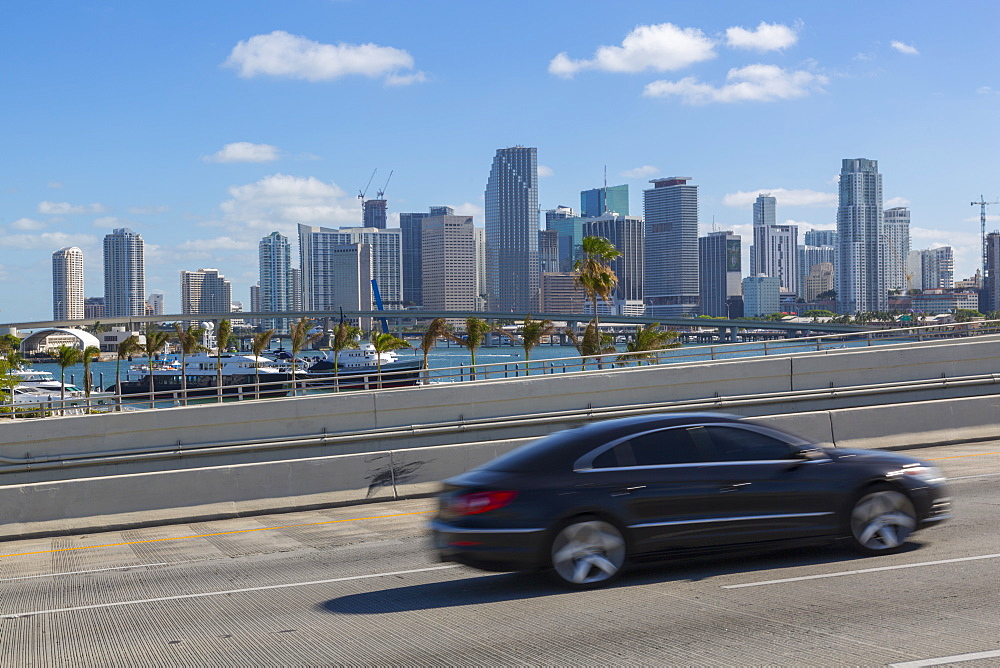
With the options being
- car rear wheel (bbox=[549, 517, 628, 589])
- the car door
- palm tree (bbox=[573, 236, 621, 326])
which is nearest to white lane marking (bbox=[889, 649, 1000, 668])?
the car door

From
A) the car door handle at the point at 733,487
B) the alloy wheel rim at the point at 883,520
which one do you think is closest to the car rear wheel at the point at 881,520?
the alloy wheel rim at the point at 883,520

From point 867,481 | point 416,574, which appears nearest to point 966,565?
Answer: point 867,481

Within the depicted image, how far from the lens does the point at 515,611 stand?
771 centimetres

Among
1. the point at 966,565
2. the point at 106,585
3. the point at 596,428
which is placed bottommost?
the point at 106,585

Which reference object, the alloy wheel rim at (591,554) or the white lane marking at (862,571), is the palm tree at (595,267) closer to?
the white lane marking at (862,571)

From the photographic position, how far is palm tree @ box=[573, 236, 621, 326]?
36406 millimetres

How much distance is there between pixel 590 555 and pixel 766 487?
5.71 feet

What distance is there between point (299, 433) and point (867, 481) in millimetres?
11788

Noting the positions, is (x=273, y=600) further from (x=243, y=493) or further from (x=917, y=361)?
(x=917, y=361)

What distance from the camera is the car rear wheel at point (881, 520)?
871 centimetres

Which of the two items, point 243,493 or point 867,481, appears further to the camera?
point 243,493

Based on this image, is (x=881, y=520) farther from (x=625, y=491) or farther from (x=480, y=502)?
(x=480, y=502)

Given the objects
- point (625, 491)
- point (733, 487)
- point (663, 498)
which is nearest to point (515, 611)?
point (625, 491)

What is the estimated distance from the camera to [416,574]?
9625 millimetres
